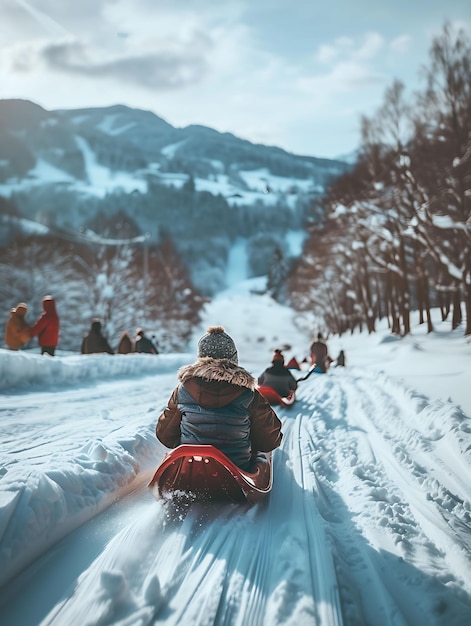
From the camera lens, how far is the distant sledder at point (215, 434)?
3586 mm

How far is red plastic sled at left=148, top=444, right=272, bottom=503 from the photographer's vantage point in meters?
3.47

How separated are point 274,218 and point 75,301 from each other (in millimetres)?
111428

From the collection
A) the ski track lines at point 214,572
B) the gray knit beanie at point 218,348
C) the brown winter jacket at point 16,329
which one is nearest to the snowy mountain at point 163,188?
the brown winter jacket at point 16,329

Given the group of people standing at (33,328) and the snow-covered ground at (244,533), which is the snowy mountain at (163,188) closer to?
the group of people standing at (33,328)

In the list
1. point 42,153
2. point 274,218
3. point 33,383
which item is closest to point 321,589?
point 33,383

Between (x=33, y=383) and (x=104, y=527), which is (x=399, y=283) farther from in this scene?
(x=104, y=527)

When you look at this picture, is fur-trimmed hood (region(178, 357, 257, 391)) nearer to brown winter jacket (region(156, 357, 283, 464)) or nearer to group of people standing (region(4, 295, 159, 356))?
brown winter jacket (region(156, 357, 283, 464))

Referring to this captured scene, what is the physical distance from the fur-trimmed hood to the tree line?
12822 mm

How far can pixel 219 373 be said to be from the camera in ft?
Answer: 12.2

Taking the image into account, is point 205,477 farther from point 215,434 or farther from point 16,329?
point 16,329

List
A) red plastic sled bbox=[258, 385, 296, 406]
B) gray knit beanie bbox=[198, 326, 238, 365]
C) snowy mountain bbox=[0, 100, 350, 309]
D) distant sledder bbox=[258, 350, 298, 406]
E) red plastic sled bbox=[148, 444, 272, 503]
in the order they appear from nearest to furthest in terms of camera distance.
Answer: red plastic sled bbox=[148, 444, 272, 503] < gray knit beanie bbox=[198, 326, 238, 365] < red plastic sled bbox=[258, 385, 296, 406] < distant sledder bbox=[258, 350, 298, 406] < snowy mountain bbox=[0, 100, 350, 309]

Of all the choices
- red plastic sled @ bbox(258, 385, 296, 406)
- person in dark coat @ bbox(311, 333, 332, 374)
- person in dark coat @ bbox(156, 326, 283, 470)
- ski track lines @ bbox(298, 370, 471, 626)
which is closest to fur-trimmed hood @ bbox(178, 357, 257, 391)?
person in dark coat @ bbox(156, 326, 283, 470)

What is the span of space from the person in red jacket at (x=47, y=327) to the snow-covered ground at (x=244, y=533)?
4487 millimetres

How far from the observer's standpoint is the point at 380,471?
4.84 metres
